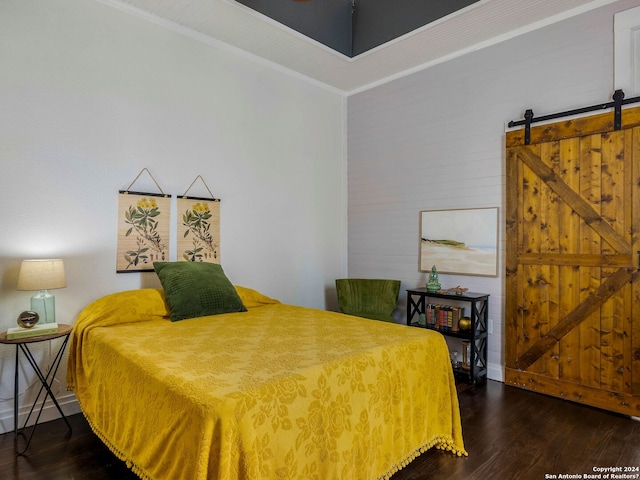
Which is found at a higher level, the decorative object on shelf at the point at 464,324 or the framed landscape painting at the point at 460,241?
Result: the framed landscape painting at the point at 460,241

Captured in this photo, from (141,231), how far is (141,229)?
17 millimetres

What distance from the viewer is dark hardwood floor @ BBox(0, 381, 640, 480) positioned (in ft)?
7.34

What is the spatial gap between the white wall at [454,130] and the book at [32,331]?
3367 millimetres

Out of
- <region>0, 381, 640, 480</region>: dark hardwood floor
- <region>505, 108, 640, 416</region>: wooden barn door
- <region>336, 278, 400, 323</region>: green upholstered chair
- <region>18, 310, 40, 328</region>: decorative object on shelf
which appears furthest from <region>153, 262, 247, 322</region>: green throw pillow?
<region>505, 108, 640, 416</region>: wooden barn door

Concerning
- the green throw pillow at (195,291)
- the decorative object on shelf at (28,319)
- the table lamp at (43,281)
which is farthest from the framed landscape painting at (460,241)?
the decorative object on shelf at (28,319)

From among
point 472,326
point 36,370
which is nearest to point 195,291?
point 36,370

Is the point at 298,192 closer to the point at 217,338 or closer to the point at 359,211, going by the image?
the point at 359,211

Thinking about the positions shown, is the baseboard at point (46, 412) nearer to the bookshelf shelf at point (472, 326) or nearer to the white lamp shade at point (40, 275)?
the white lamp shade at point (40, 275)

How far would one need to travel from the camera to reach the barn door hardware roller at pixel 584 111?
10.3ft

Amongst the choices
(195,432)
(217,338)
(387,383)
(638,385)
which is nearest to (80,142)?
(217,338)

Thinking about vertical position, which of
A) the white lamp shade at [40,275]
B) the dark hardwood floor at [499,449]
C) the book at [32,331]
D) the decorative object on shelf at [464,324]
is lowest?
the dark hardwood floor at [499,449]

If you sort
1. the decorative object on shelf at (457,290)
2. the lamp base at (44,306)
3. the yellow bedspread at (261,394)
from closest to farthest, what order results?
the yellow bedspread at (261,394) < the lamp base at (44,306) < the decorative object on shelf at (457,290)

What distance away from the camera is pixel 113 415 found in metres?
2.16

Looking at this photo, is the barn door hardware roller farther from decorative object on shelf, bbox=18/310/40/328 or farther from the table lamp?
decorative object on shelf, bbox=18/310/40/328
